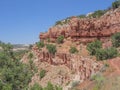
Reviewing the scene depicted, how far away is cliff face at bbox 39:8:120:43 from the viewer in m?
61.6

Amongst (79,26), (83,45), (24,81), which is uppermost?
(79,26)

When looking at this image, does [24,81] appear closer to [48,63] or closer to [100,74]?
[100,74]

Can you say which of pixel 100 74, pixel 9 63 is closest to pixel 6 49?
pixel 9 63

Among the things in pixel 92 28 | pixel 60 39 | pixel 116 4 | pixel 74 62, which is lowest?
pixel 74 62

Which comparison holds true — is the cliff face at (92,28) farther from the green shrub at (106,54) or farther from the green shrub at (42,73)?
the green shrub at (106,54)

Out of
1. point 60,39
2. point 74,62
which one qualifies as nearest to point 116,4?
point 60,39

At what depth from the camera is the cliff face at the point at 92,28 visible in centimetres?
6156

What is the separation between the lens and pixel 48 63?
64688 mm

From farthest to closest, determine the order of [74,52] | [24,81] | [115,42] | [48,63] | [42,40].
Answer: [42,40] < [48,63] < [74,52] < [115,42] < [24,81]

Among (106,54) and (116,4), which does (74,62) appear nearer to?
(106,54)

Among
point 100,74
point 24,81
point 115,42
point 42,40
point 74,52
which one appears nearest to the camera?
point 100,74

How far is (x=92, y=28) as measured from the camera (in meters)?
65.4

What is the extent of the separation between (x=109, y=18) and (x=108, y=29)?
249cm

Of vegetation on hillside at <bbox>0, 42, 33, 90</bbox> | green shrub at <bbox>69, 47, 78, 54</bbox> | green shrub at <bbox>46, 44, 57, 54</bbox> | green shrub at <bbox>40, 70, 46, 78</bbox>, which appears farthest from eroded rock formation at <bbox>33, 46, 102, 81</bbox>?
vegetation on hillside at <bbox>0, 42, 33, 90</bbox>
